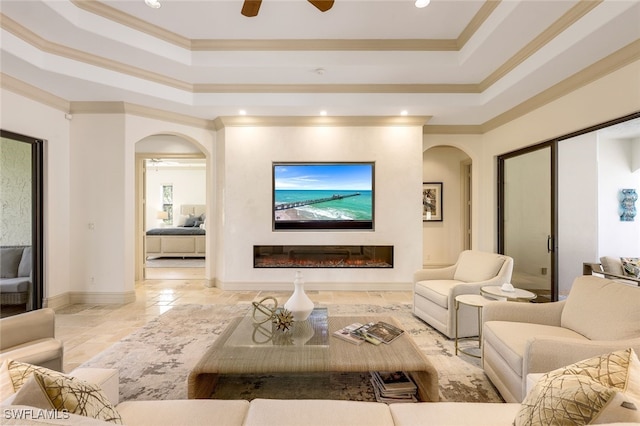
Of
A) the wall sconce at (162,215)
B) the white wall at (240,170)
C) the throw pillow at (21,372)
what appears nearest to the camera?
the throw pillow at (21,372)

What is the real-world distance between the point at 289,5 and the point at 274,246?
3.38 meters

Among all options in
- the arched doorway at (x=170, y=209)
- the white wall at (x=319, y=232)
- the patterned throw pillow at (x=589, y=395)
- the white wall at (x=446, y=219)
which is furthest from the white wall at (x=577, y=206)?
the arched doorway at (x=170, y=209)

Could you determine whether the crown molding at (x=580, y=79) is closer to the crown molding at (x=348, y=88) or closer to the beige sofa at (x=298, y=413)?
the crown molding at (x=348, y=88)

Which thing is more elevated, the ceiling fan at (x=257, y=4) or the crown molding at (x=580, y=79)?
the ceiling fan at (x=257, y=4)

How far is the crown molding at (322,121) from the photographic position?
4844 millimetres

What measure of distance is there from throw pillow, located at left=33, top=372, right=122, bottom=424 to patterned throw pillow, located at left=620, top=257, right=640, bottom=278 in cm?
490

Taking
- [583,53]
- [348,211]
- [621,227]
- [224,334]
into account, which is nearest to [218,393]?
[224,334]

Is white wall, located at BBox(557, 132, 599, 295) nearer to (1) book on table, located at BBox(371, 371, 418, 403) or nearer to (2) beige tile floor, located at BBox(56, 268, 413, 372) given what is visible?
(2) beige tile floor, located at BBox(56, 268, 413, 372)

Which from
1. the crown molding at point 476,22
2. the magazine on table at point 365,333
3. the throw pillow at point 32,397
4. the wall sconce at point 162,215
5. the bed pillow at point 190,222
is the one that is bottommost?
the magazine on table at point 365,333

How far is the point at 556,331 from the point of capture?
7.04ft

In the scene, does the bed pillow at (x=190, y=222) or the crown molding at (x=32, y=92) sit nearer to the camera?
the crown molding at (x=32, y=92)

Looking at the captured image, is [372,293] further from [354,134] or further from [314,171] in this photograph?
[354,134]

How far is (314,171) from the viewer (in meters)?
4.98

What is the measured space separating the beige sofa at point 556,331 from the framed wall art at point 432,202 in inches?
175
